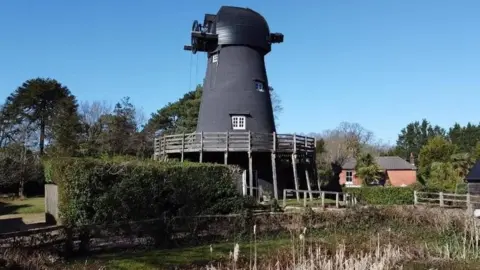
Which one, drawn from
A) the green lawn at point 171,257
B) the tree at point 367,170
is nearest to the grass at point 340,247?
the green lawn at point 171,257

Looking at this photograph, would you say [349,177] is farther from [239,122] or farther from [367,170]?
[239,122]

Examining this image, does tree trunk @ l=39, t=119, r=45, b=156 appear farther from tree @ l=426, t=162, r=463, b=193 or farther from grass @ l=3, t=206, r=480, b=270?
grass @ l=3, t=206, r=480, b=270

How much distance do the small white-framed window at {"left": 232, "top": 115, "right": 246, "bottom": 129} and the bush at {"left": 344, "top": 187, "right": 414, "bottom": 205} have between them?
23.9ft

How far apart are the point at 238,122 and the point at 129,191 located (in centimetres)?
1200

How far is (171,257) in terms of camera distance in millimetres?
9656

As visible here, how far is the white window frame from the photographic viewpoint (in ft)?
83.3

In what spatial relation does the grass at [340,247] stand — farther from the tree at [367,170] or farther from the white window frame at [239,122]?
the tree at [367,170]

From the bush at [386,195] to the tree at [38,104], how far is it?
90.7ft

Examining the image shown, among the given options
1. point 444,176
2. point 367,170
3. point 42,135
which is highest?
point 42,135

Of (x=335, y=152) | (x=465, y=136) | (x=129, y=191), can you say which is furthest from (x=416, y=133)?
(x=129, y=191)

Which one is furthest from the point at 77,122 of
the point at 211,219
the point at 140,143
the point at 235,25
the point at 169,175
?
the point at 211,219

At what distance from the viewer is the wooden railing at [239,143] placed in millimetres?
23031

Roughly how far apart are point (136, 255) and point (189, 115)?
97.9 ft

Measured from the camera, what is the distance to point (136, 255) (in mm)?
10000
